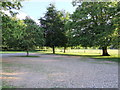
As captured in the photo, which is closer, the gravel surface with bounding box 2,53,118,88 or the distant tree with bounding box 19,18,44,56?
the gravel surface with bounding box 2,53,118,88

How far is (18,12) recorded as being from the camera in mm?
8820

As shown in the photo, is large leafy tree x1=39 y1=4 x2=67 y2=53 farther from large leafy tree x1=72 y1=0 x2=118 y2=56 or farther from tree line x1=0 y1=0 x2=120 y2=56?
large leafy tree x1=72 y1=0 x2=118 y2=56

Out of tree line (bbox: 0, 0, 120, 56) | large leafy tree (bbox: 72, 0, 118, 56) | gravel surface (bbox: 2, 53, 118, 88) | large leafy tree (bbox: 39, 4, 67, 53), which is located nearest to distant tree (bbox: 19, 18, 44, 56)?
tree line (bbox: 0, 0, 120, 56)

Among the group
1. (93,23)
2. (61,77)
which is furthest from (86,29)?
(61,77)

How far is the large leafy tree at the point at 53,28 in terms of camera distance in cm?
2347

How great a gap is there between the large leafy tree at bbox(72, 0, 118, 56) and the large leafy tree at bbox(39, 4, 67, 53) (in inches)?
240

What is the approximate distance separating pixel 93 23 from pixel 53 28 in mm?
9091

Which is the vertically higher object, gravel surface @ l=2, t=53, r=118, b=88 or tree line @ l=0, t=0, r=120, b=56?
tree line @ l=0, t=0, r=120, b=56

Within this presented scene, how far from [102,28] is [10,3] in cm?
1032

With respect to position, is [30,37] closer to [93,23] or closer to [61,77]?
[93,23]

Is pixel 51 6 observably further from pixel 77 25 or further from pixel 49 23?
pixel 77 25

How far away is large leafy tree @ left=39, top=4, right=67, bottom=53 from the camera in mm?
23469

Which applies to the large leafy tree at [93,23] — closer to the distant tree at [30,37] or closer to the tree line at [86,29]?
the tree line at [86,29]

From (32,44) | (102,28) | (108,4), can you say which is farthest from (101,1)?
(32,44)
